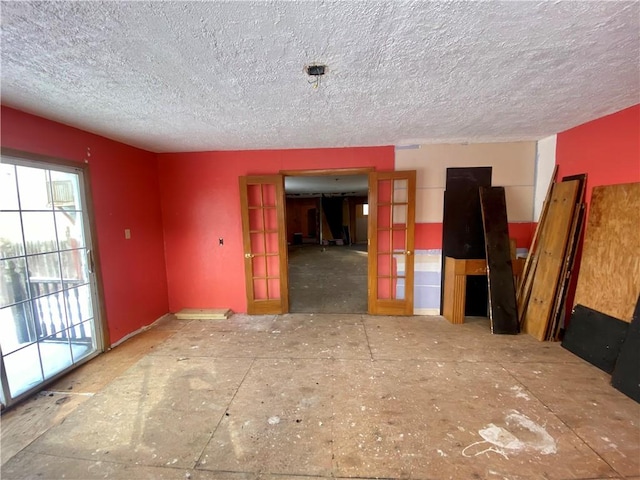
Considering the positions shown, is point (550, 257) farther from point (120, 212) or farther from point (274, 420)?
point (120, 212)

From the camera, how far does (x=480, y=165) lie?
3533mm

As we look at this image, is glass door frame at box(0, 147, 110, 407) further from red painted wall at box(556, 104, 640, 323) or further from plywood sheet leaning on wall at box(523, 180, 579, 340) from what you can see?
red painted wall at box(556, 104, 640, 323)

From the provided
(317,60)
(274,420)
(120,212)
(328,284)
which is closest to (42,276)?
(120,212)

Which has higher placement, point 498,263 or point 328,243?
point 498,263

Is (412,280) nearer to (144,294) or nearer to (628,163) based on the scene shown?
(628,163)

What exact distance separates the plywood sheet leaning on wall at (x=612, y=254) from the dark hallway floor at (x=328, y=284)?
2.54m

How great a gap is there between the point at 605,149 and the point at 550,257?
3.93 ft

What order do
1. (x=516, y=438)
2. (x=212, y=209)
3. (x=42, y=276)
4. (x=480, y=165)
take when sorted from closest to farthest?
1. (x=516, y=438)
2. (x=42, y=276)
3. (x=480, y=165)
4. (x=212, y=209)

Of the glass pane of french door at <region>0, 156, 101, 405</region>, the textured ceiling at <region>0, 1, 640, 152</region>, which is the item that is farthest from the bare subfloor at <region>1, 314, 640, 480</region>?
the textured ceiling at <region>0, 1, 640, 152</region>

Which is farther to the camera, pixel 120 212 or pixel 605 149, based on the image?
pixel 120 212

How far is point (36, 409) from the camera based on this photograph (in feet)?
6.77

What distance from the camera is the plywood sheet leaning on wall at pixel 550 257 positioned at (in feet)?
9.48

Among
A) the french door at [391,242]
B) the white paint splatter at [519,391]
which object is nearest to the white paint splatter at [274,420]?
the white paint splatter at [519,391]

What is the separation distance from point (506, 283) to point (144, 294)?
4746mm
